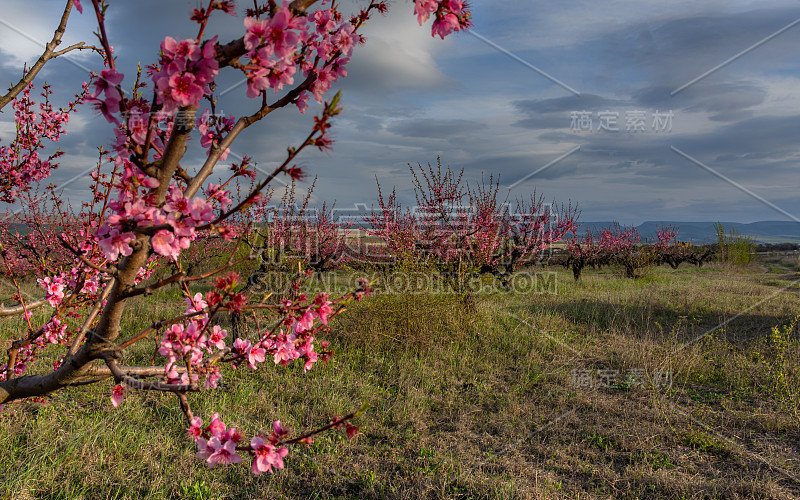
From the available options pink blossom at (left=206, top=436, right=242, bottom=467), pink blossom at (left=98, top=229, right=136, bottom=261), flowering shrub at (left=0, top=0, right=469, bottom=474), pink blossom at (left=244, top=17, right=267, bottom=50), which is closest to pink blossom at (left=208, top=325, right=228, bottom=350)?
flowering shrub at (left=0, top=0, right=469, bottom=474)

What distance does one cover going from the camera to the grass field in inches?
119

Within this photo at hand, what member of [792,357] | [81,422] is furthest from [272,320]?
[792,357]

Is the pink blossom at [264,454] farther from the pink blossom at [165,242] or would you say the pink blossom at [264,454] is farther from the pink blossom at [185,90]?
the pink blossom at [185,90]

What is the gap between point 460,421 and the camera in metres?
4.01

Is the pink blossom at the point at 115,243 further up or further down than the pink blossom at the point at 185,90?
further down

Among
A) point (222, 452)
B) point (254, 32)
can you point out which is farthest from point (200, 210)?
point (222, 452)

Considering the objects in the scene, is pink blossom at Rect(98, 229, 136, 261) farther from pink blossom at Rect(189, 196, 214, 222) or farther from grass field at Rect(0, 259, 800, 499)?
grass field at Rect(0, 259, 800, 499)

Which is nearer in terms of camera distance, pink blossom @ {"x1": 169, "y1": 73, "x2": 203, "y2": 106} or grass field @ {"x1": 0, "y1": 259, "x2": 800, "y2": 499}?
pink blossom @ {"x1": 169, "y1": 73, "x2": 203, "y2": 106}

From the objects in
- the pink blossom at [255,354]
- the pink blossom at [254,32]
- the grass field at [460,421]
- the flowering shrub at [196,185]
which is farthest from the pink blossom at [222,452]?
the grass field at [460,421]

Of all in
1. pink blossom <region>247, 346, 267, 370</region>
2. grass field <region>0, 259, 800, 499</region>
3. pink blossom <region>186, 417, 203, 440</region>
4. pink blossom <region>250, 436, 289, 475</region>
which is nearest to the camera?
pink blossom <region>250, 436, 289, 475</region>

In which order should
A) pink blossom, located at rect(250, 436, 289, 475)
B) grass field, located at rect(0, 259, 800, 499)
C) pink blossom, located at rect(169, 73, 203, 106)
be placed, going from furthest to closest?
grass field, located at rect(0, 259, 800, 499)
pink blossom, located at rect(250, 436, 289, 475)
pink blossom, located at rect(169, 73, 203, 106)

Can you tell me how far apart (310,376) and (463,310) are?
276cm

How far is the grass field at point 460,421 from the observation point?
303cm

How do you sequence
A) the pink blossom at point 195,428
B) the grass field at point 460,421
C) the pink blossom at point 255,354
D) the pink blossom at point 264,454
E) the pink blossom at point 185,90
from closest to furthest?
1. the pink blossom at point 185,90
2. the pink blossom at point 264,454
3. the pink blossom at point 195,428
4. the pink blossom at point 255,354
5. the grass field at point 460,421
